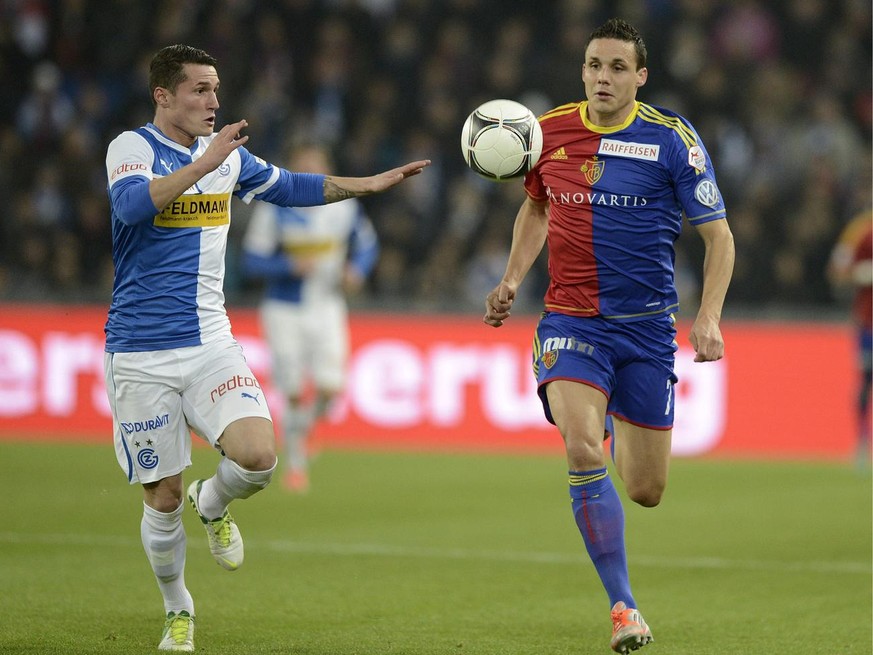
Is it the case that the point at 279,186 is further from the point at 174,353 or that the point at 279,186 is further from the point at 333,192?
the point at 174,353

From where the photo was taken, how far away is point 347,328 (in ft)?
49.4

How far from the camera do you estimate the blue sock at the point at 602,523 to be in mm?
5586

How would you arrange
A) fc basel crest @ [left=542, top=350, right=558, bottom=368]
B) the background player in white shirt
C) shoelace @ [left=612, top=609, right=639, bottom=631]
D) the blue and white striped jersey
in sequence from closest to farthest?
shoelace @ [left=612, top=609, right=639, bottom=631] → the blue and white striped jersey → fc basel crest @ [left=542, top=350, right=558, bottom=368] → the background player in white shirt

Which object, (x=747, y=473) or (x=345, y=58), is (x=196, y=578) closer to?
(x=747, y=473)

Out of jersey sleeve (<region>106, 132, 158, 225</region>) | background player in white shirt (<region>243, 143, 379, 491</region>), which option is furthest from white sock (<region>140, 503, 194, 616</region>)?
background player in white shirt (<region>243, 143, 379, 491</region>)

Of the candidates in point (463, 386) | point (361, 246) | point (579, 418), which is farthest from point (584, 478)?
point (463, 386)

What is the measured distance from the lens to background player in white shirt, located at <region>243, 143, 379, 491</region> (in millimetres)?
12125

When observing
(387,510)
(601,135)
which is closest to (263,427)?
(601,135)

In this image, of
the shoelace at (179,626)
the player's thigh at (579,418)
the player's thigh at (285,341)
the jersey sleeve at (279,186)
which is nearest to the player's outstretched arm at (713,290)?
the player's thigh at (579,418)

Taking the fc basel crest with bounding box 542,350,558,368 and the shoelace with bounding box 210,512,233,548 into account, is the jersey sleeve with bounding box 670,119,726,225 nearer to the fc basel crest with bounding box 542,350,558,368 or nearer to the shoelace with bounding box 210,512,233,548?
the fc basel crest with bounding box 542,350,558,368

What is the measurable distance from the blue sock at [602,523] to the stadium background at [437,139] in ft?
29.0

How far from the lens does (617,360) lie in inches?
238

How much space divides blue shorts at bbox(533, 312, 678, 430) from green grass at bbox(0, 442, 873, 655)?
1.01 m

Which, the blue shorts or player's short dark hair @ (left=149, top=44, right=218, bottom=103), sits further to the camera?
the blue shorts
